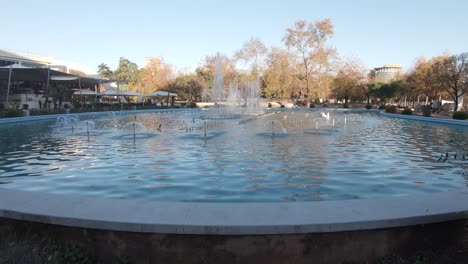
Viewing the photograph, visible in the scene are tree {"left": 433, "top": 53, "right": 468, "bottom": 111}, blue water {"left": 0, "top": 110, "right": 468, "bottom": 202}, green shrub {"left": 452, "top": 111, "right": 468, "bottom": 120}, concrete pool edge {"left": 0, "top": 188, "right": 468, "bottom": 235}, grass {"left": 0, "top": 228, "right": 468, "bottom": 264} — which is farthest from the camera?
tree {"left": 433, "top": 53, "right": 468, "bottom": 111}

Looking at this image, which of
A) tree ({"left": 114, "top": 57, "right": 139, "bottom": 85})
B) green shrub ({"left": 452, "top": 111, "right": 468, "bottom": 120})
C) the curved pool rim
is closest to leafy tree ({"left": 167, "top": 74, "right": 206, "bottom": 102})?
tree ({"left": 114, "top": 57, "right": 139, "bottom": 85})

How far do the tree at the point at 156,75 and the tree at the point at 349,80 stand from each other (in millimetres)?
27737

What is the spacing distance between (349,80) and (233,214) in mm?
52549

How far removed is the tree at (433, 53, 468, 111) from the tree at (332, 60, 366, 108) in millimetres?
21660

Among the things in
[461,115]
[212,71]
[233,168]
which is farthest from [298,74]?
[233,168]

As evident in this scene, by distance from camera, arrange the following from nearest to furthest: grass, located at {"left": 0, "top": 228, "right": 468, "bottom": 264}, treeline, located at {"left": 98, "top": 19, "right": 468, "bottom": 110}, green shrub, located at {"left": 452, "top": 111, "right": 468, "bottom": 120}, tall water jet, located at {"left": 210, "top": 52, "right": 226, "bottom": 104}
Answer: grass, located at {"left": 0, "top": 228, "right": 468, "bottom": 264}, green shrub, located at {"left": 452, "top": 111, "right": 468, "bottom": 120}, tall water jet, located at {"left": 210, "top": 52, "right": 226, "bottom": 104}, treeline, located at {"left": 98, "top": 19, "right": 468, "bottom": 110}

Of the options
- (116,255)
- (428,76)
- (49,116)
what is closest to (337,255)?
(116,255)

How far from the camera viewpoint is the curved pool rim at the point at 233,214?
306 centimetres

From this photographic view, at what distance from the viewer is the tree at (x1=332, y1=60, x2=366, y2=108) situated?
5191 centimetres

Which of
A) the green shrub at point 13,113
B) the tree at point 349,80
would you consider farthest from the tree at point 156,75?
the green shrub at point 13,113

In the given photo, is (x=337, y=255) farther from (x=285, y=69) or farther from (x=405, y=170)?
(x=285, y=69)

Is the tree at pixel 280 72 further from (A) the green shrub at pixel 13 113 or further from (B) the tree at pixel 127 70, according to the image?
(B) the tree at pixel 127 70

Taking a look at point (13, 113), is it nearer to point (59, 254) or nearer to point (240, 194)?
point (240, 194)

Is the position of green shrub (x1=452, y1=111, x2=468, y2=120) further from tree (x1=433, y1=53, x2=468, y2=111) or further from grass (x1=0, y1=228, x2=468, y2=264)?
grass (x1=0, y1=228, x2=468, y2=264)
